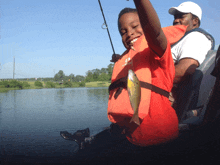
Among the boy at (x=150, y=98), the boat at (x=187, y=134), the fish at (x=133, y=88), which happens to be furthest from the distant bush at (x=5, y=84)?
the fish at (x=133, y=88)

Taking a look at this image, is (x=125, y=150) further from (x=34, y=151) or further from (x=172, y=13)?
(x=172, y=13)

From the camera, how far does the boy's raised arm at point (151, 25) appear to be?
1.50 metres

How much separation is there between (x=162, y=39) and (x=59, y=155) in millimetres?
2748

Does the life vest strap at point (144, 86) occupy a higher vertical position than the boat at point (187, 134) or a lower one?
higher

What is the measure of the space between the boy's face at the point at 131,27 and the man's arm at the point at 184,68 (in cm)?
78

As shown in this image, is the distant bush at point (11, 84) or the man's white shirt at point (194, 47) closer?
the man's white shirt at point (194, 47)

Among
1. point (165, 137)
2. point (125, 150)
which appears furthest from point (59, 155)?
point (165, 137)

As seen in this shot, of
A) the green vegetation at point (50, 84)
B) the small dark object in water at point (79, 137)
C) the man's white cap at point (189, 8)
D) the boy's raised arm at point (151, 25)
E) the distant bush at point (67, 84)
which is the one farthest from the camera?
the distant bush at point (67, 84)

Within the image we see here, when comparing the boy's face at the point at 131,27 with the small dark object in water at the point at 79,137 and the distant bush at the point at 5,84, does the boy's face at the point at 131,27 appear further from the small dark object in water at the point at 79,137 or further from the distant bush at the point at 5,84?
the distant bush at the point at 5,84

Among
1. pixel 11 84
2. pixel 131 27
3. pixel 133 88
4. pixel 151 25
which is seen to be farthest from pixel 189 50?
pixel 11 84

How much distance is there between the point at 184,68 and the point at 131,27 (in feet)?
3.18

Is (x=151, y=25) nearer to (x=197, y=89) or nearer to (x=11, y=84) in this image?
(x=197, y=89)

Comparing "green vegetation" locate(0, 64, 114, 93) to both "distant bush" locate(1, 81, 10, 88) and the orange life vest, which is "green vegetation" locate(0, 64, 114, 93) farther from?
the orange life vest

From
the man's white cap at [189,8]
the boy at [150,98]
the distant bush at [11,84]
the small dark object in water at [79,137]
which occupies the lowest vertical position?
the small dark object in water at [79,137]
